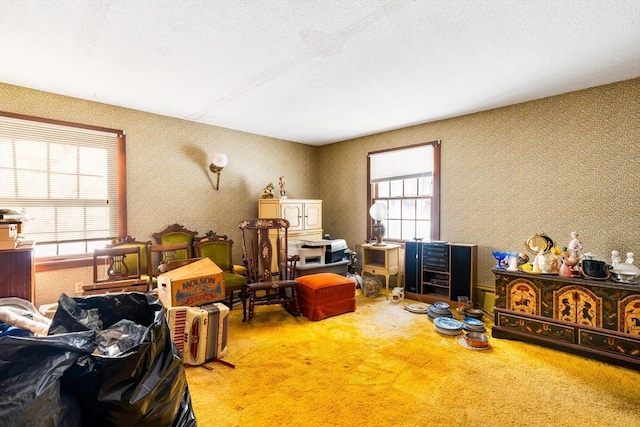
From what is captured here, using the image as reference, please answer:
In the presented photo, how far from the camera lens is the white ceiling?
203cm

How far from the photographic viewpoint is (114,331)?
1.28m

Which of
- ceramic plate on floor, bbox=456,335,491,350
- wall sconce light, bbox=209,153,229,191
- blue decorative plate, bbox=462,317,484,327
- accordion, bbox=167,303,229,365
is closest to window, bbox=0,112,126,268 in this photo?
wall sconce light, bbox=209,153,229,191

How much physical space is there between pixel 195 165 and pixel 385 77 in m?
2.97

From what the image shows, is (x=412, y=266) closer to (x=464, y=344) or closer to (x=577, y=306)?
(x=464, y=344)

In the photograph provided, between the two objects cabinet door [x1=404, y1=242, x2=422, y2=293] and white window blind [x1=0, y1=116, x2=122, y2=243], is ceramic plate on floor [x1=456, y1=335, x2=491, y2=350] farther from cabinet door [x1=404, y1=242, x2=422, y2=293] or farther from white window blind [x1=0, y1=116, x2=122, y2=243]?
white window blind [x1=0, y1=116, x2=122, y2=243]

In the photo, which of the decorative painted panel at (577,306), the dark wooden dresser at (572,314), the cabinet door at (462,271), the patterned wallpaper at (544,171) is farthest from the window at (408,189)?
the decorative painted panel at (577,306)

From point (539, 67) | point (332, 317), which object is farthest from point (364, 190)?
point (539, 67)

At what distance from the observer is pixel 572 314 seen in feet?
9.20

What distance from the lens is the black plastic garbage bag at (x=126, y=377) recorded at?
3.36 ft

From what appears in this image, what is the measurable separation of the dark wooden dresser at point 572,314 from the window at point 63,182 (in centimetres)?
458

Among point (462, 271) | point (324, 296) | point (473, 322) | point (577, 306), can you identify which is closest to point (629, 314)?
point (577, 306)

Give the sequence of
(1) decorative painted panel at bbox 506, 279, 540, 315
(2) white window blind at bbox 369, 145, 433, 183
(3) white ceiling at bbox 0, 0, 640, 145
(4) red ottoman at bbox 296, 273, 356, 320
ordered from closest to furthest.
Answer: (3) white ceiling at bbox 0, 0, 640, 145
(1) decorative painted panel at bbox 506, 279, 540, 315
(4) red ottoman at bbox 296, 273, 356, 320
(2) white window blind at bbox 369, 145, 433, 183

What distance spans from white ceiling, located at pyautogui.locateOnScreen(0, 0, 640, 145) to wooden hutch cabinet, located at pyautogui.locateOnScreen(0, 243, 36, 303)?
1658mm

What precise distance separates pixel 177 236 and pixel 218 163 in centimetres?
118
